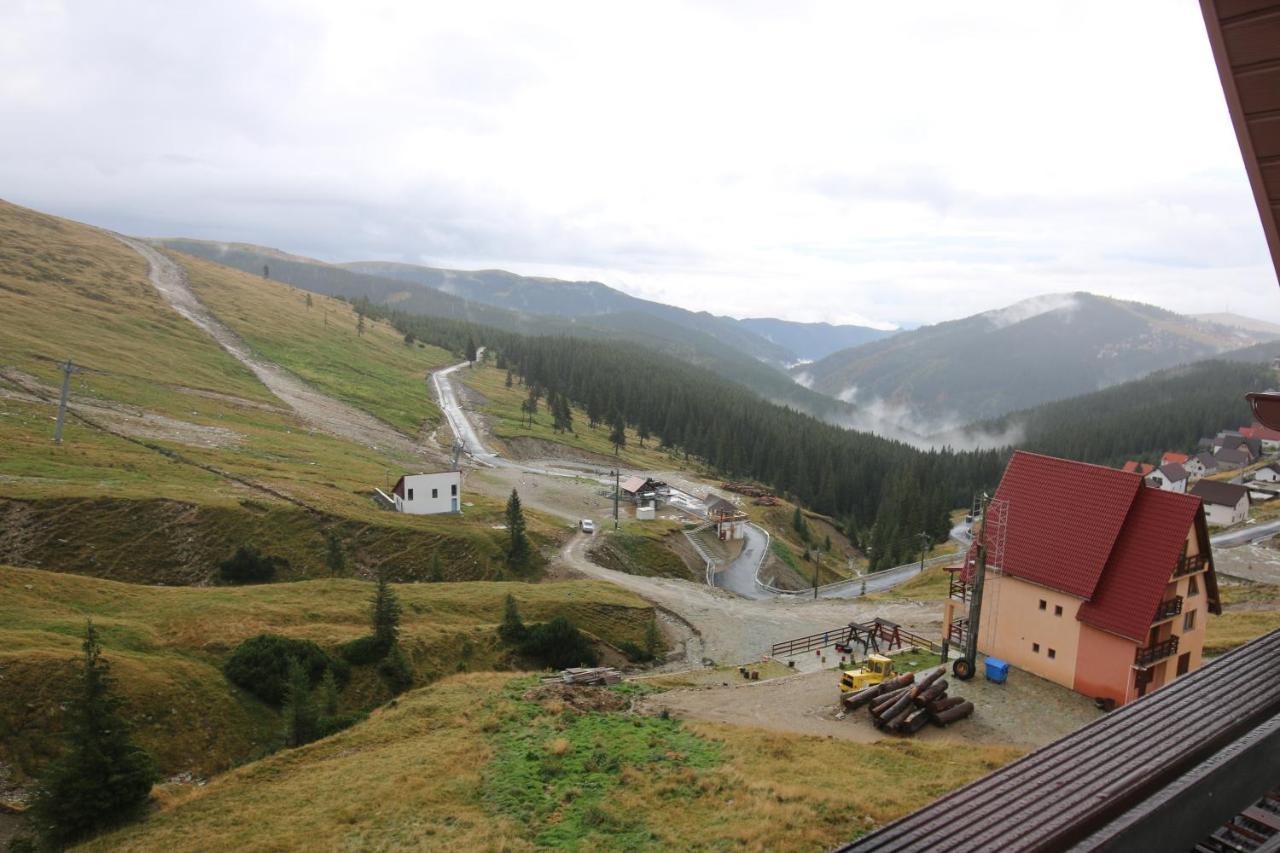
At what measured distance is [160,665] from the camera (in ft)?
91.2

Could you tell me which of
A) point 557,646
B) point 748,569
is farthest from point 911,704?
point 748,569

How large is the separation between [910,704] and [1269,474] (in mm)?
133555

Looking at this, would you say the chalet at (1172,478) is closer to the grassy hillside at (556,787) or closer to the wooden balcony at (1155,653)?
the wooden balcony at (1155,653)

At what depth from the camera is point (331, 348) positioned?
145500 mm

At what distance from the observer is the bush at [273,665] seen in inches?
1139

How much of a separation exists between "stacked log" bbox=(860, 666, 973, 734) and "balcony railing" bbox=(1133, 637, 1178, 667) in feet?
22.9

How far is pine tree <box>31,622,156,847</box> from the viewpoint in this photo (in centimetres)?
1797

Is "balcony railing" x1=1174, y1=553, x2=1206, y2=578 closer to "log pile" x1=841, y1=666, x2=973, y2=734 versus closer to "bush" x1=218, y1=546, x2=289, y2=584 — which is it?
"log pile" x1=841, y1=666, x2=973, y2=734

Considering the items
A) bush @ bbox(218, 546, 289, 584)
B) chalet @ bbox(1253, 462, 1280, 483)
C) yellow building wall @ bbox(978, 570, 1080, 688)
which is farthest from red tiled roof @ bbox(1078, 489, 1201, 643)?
chalet @ bbox(1253, 462, 1280, 483)

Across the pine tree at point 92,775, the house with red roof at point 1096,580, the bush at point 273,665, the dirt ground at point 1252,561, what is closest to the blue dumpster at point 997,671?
the house with red roof at point 1096,580

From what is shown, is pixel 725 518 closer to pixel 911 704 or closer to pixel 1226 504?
pixel 911 704

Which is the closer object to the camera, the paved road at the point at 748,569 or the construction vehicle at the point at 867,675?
the construction vehicle at the point at 867,675

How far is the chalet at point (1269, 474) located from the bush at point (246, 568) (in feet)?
501

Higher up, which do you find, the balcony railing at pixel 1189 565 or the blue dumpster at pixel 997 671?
the balcony railing at pixel 1189 565
